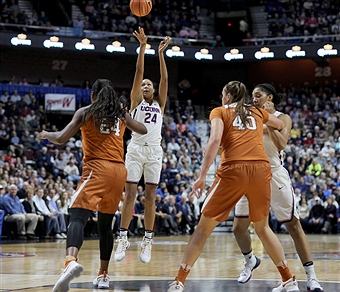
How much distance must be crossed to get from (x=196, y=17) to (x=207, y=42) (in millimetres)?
2923

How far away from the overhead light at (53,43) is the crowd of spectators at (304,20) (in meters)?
8.83

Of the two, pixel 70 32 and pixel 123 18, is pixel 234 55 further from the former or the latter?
pixel 70 32

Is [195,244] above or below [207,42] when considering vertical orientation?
below

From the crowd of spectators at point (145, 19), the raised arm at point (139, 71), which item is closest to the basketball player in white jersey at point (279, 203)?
the raised arm at point (139, 71)

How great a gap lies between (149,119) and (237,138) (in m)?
2.27

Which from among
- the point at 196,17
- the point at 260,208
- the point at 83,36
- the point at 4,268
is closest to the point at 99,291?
the point at 260,208

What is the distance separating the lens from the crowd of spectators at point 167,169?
53.3ft

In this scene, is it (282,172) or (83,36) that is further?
(83,36)

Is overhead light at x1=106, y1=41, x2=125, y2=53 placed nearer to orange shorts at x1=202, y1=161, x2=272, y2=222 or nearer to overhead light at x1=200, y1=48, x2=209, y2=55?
overhead light at x1=200, y1=48, x2=209, y2=55

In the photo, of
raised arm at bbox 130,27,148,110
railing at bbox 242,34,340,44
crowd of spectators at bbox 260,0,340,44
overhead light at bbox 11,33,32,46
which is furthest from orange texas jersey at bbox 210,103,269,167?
crowd of spectators at bbox 260,0,340,44

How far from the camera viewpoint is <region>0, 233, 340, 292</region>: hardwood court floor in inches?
269

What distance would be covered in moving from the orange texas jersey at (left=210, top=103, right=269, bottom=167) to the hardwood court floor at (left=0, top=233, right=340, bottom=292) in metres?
1.33

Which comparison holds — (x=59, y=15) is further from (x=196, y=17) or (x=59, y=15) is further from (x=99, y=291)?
(x=99, y=291)

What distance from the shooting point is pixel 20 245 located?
1360cm
